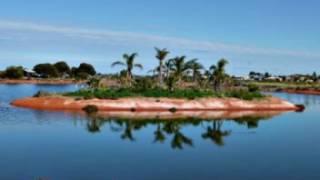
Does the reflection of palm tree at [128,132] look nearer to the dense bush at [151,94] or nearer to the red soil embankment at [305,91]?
the dense bush at [151,94]

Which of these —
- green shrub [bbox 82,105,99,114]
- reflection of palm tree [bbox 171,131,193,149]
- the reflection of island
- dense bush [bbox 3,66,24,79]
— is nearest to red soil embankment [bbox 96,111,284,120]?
the reflection of island

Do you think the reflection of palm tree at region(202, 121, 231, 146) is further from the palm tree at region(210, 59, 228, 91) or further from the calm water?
the palm tree at region(210, 59, 228, 91)

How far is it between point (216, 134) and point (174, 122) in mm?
10150

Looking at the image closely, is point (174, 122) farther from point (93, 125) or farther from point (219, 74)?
point (219, 74)

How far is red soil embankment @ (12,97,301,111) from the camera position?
73500mm

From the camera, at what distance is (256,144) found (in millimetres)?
44375

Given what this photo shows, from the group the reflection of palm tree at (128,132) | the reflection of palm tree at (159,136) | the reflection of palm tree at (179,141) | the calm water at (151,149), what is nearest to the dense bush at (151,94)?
the calm water at (151,149)

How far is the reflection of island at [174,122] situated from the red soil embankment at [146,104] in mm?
3749

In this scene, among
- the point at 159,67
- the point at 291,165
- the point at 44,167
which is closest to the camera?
the point at 44,167

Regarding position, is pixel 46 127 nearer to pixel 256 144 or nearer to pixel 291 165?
pixel 256 144

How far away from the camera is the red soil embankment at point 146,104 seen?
7350cm

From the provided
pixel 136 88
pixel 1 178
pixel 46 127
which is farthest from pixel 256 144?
pixel 136 88

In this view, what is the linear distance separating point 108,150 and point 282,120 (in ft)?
117

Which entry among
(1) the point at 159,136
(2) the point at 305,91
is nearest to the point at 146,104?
(1) the point at 159,136
